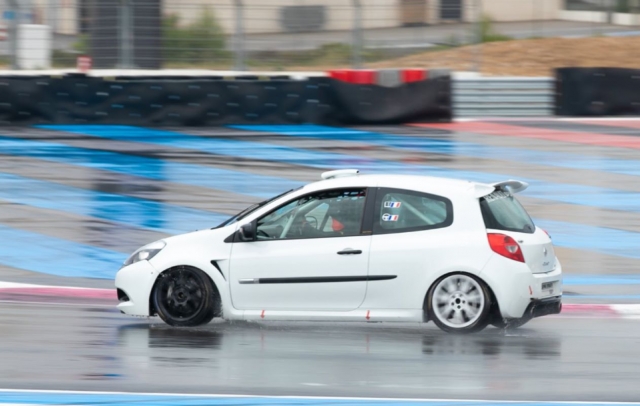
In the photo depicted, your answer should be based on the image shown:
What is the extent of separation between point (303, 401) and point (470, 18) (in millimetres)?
19036

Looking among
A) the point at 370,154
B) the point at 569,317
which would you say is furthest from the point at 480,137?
the point at 569,317

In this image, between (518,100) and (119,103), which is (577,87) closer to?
(518,100)

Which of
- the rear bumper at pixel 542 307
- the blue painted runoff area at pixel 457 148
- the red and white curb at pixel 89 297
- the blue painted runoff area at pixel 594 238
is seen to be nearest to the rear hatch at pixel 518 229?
the rear bumper at pixel 542 307

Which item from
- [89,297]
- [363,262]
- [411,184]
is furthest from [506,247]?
[89,297]

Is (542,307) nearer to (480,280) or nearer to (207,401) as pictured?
(480,280)

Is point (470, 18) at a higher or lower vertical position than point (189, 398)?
higher

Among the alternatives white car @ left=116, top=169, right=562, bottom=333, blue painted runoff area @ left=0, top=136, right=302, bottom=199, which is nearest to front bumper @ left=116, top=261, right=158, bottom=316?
white car @ left=116, top=169, right=562, bottom=333

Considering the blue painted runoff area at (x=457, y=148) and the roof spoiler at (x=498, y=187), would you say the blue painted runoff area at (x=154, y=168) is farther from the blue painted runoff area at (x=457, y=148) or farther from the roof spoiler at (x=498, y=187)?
the roof spoiler at (x=498, y=187)

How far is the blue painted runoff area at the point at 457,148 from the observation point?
18609mm

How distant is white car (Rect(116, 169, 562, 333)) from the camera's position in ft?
28.1

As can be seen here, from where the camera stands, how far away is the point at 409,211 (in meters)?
8.81

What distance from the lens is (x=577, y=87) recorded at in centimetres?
2331

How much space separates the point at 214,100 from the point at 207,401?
597 inches

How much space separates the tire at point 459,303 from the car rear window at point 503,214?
1.61 feet
